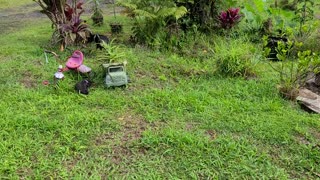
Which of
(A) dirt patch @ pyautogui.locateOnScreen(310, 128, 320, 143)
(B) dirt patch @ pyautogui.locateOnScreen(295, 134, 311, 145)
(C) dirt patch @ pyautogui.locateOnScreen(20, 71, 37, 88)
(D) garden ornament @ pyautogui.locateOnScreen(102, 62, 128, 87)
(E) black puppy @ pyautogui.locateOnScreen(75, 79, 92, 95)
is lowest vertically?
(B) dirt patch @ pyautogui.locateOnScreen(295, 134, 311, 145)

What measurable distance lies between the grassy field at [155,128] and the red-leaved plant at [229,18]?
152 cm

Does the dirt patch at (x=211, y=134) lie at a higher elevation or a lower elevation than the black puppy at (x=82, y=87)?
lower

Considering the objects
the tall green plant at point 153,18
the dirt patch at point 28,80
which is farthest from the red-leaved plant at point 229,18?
the dirt patch at point 28,80

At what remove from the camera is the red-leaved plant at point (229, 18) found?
4797 millimetres

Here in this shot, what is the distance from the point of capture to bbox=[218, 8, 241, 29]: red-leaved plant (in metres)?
4.80

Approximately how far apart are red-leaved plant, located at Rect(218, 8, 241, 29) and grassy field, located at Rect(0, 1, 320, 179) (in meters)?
1.52

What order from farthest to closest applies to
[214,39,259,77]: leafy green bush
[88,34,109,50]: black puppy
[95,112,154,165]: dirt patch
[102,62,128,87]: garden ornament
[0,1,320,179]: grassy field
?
[88,34,109,50]: black puppy < [214,39,259,77]: leafy green bush < [102,62,128,87]: garden ornament < [95,112,154,165]: dirt patch < [0,1,320,179]: grassy field

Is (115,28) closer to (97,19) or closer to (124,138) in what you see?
(97,19)

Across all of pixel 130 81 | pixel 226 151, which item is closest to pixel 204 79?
pixel 130 81

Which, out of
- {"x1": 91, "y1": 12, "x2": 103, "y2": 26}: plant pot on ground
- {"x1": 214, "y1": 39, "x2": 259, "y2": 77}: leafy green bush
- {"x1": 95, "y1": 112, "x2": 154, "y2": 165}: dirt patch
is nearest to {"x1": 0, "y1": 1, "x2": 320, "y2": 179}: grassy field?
{"x1": 95, "y1": 112, "x2": 154, "y2": 165}: dirt patch

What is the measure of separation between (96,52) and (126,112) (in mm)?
1560

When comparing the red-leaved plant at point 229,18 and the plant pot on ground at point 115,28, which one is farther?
the plant pot on ground at point 115,28

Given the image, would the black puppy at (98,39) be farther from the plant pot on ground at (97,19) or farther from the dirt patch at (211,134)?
the dirt patch at (211,134)

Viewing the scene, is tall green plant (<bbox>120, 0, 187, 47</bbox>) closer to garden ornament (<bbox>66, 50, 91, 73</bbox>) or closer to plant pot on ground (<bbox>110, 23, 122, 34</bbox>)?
plant pot on ground (<bbox>110, 23, 122, 34</bbox>)
